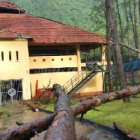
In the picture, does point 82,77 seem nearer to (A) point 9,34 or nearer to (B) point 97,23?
(A) point 9,34

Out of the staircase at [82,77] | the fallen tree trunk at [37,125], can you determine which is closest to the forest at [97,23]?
the fallen tree trunk at [37,125]

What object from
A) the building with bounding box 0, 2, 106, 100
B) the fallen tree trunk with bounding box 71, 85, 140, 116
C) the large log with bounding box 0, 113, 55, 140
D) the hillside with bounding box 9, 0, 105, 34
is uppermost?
the hillside with bounding box 9, 0, 105, 34

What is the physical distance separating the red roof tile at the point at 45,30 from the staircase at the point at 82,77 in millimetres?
2418

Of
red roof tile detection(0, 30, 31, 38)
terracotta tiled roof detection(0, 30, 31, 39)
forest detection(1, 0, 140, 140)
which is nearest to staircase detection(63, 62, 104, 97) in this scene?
forest detection(1, 0, 140, 140)

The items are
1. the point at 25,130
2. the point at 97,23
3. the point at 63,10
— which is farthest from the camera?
the point at 63,10

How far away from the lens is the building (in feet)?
80.8

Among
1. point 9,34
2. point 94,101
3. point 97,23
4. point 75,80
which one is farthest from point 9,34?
point 97,23

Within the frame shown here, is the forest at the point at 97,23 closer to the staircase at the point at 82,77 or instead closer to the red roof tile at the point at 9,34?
the staircase at the point at 82,77

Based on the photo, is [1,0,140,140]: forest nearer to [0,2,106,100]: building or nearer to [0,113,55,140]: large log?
[0,113,55,140]: large log

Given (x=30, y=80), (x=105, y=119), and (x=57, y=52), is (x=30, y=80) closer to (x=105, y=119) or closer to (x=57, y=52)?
(x=57, y=52)

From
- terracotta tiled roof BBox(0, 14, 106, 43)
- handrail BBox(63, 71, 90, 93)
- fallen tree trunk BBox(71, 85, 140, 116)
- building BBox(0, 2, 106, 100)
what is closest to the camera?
fallen tree trunk BBox(71, 85, 140, 116)

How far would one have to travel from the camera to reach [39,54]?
27469mm

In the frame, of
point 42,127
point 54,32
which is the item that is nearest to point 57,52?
point 54,32

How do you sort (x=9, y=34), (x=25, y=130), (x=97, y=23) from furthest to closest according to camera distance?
(x=97, y=23) < (x=9, y=34) < (x=25, y=130)
